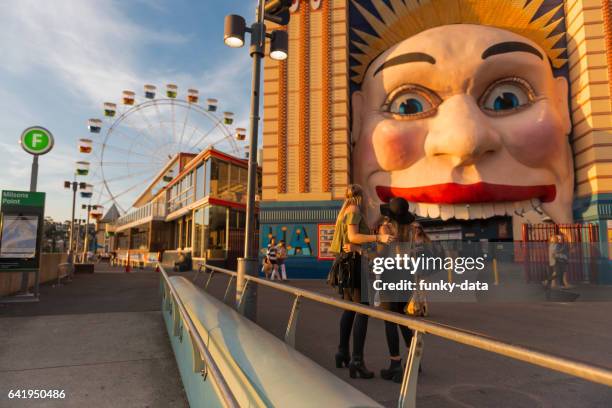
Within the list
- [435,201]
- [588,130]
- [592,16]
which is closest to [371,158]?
[435,201]

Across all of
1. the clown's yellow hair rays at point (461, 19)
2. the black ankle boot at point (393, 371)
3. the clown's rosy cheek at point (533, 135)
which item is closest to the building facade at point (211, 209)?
the clown's yellow hair rays at point (461, 19)

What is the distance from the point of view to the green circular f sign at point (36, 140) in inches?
417

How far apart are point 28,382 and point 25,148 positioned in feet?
28.2

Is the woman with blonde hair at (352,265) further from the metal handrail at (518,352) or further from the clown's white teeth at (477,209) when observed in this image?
the clown's white teeth at (477,209)

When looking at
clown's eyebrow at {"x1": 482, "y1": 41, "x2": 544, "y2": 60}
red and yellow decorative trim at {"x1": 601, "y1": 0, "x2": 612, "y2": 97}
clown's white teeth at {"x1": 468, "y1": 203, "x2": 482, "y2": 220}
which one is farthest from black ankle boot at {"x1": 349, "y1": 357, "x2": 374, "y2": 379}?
red and yellow decorative trim at {"x1": 601, "y1": 0, "x2": 612, "y2": 97}

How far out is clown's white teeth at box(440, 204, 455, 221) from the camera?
40.7 feet

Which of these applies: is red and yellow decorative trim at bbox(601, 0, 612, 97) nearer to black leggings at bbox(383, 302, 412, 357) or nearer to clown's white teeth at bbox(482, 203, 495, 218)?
clown's white teeth at bbox(482, 203, 495, 218)

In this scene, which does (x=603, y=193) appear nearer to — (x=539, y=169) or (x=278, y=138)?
(x=539, y=169)

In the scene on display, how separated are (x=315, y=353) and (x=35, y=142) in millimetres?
10328

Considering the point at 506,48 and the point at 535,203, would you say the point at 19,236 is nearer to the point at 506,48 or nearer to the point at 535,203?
the point at 506,48

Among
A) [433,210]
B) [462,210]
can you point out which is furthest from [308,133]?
[462,210]

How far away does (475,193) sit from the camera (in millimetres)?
12047

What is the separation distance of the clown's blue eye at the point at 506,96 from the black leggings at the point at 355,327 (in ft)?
34.3

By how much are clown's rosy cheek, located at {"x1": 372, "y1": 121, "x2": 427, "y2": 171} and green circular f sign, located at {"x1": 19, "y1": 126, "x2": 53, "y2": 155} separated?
9.63 meters
